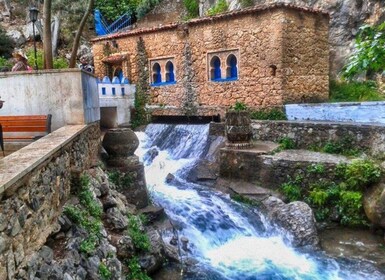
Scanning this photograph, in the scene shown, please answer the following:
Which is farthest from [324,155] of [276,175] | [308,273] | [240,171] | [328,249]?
[308,273]

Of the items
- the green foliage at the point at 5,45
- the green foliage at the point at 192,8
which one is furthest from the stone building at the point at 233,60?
the green foliage at the point at 5,45

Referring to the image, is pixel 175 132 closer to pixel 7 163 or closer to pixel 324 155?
pixel 324 155

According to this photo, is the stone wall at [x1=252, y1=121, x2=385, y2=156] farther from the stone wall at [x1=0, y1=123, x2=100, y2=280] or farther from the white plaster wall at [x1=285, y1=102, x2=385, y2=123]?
the stone wall at [x1=0, y1=123, x2=100, y2=280]

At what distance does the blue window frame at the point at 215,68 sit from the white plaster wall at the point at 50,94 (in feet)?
27.8

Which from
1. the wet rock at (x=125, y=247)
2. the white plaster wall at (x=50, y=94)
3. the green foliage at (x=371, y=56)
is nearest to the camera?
the green foliage at (x=371, y=56)

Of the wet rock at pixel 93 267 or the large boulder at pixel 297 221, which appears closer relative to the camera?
the wet rock at pixel 93 267

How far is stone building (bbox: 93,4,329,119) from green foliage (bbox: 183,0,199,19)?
6043mm

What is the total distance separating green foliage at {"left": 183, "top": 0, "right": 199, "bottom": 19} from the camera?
21.9 meters

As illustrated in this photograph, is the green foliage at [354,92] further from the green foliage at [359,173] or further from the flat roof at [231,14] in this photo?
the green foliage at [359,173]

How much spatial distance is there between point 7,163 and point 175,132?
1071cm

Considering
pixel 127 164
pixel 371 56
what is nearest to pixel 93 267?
pixel 371 56

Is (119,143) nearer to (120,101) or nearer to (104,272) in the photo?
(104,272)

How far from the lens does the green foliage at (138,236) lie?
20.4 feet

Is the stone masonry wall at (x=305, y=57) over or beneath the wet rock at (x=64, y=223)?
over
